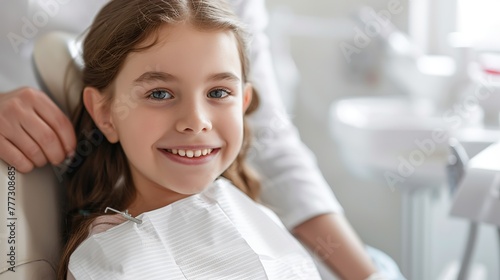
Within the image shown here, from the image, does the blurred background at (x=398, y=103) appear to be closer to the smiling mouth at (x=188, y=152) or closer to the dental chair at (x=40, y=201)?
the smiling mouth at (x=188, y=152)

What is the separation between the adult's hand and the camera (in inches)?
34.4

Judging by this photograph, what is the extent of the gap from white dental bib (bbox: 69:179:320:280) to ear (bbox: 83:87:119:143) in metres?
0.13

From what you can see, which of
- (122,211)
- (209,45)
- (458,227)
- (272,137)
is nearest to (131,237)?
(122,211)

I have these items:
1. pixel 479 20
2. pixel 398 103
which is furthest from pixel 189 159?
pixel 479 20

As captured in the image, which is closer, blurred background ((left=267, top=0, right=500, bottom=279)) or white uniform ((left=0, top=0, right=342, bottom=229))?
white uniform ((left=0, top=0, right=342, bottom=229))

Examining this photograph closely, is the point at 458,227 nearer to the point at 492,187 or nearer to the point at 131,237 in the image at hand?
the point at 492,187

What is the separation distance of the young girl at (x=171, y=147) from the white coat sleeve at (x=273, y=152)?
0.18 metres

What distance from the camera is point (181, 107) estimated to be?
851 millimetres

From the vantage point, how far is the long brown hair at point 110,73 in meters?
0.86

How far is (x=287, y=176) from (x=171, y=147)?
0.31 m

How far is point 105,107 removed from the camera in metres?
0.92

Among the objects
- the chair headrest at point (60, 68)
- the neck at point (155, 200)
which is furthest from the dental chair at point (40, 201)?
the neck at point (155, 200)

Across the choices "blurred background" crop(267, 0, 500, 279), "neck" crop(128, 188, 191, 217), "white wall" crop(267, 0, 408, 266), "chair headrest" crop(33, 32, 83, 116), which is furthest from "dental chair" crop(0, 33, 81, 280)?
"white wall" crop(267, 0, 408, 266)

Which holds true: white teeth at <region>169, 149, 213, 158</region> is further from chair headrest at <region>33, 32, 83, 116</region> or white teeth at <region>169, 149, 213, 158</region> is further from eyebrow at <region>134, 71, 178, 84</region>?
chair headrest at <region>33, 32, 83, 116</region>
